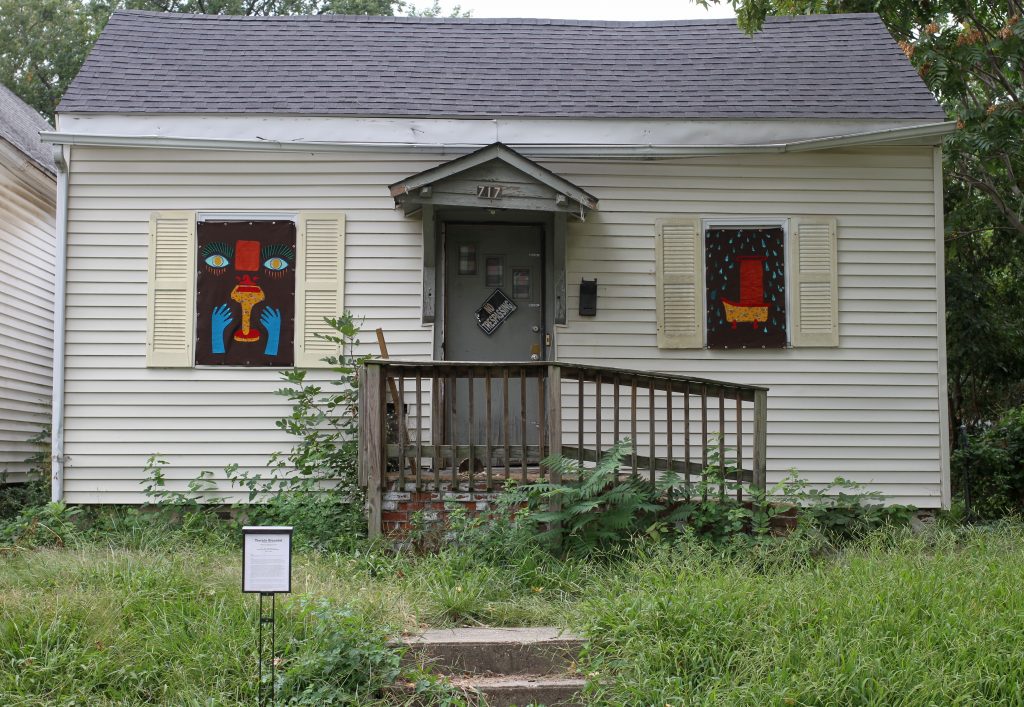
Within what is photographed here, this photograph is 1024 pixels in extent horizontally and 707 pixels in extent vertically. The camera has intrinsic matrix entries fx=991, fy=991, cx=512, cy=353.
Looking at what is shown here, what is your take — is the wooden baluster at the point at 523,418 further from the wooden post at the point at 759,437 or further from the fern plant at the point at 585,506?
the wooden post at the point at 759,437

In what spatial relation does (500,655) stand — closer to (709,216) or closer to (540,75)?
(709,216)

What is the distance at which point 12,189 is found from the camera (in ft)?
36.4

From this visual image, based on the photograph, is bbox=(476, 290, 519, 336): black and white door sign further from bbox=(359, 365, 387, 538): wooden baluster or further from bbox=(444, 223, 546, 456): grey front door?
bbox=(359, 365, 387, 538): wooden baluster

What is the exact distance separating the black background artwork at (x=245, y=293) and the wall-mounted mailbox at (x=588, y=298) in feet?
8.20

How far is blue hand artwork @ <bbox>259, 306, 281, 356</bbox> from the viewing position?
28.0 feet

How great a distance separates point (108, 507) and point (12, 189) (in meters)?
4.66

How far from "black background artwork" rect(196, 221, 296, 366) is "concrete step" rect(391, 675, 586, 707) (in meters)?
4.46

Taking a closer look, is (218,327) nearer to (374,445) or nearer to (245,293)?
(245,293)

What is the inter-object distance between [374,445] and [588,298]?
2.59 metres

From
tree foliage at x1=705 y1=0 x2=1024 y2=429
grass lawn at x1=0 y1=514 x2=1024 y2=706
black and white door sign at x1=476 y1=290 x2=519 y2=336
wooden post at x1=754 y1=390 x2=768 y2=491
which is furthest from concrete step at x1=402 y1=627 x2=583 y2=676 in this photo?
tree foliage at x1=705 y1=0 x2=1024 y2=429

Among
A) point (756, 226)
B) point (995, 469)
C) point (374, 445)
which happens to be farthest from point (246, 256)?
point (995, 469)

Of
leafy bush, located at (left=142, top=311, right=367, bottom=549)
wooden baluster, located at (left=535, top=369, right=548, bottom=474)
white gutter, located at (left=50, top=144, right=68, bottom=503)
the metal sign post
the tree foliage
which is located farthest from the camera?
the tree foliage

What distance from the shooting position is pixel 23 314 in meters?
11.3

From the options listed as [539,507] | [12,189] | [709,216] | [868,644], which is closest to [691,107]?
[709,216]
